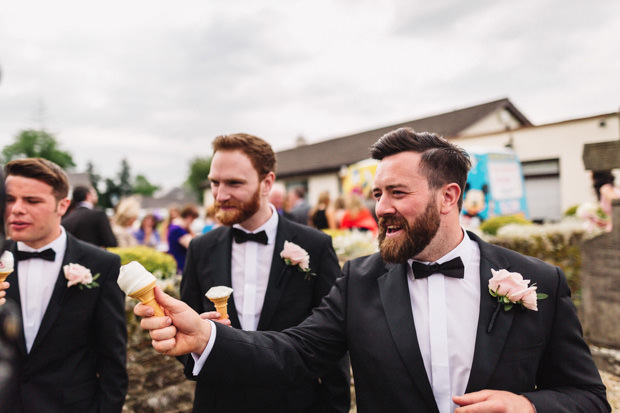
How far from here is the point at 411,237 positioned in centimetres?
204

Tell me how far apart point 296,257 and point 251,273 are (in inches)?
14.6

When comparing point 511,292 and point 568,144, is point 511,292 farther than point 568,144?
No

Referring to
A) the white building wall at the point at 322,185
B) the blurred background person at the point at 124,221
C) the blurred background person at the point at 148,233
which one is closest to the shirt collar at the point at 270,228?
the blurred background person at the point at 124,221

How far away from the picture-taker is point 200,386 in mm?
2688

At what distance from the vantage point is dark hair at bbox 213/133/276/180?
10.1 ft

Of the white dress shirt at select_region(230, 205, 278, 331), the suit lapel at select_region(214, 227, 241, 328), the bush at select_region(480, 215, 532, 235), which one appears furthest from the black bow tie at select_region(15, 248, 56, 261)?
the bush at select_region(480, 215, 532, 235)

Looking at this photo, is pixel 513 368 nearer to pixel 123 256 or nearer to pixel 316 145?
pixel 123 256

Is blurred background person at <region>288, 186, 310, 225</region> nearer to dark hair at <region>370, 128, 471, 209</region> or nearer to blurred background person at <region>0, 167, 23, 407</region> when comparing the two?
dark hair at <region>370, 128, 471, 209</region>

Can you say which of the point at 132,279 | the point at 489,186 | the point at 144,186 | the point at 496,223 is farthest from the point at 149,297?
the point at 144,186

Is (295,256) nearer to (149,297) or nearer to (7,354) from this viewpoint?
(149,297)

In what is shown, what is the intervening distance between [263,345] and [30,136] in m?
68.6

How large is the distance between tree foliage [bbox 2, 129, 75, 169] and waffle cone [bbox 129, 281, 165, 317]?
205 feet

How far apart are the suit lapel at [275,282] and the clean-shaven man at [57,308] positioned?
106cm

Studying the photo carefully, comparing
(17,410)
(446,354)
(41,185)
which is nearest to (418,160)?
(446,354)
